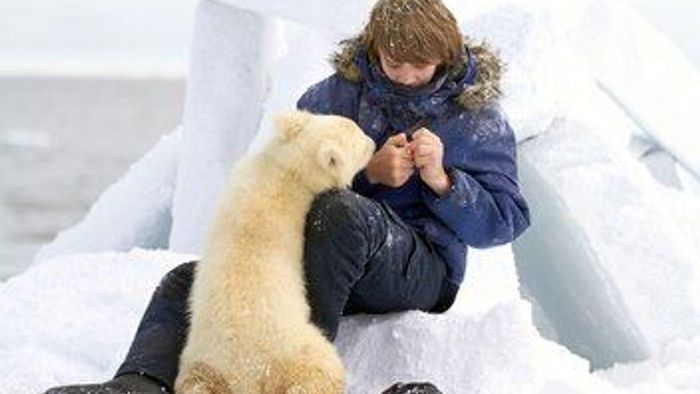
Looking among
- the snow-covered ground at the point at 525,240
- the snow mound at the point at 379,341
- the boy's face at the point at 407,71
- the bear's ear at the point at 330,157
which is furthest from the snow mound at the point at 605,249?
the bear's ear at the point at 330,157

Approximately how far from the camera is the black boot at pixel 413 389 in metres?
3.45

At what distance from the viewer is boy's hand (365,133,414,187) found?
3617 millimetres

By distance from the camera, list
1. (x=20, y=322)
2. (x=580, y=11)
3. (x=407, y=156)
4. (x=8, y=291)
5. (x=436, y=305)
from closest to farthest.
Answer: (x=407, y=156)
(x=436, y=305)
(x=20, y=322)
(x=8, y=291)
(x=580, y=11)

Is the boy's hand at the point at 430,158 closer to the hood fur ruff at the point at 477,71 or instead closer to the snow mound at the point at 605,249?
the hood fur ruff at the point at 477,71

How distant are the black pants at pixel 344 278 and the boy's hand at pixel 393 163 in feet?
0.23

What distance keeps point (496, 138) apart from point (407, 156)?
0.29 metres

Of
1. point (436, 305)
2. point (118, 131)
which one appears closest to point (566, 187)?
point (436, 305)

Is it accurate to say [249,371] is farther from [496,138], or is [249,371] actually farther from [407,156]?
[496,138]

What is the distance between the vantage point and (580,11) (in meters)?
5.86

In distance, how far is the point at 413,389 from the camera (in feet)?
11.3

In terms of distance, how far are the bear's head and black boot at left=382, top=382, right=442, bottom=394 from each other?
461 millimetres

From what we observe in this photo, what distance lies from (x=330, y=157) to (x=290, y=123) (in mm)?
128

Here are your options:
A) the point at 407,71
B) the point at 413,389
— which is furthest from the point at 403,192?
the point at 413,389

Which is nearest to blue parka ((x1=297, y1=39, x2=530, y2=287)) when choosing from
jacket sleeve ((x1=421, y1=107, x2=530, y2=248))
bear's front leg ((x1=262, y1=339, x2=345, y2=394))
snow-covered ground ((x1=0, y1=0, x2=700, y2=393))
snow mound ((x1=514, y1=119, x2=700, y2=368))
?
jacket sleeve ((x1=421, y1=107, x2=530, y2=248))
